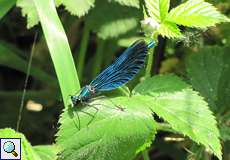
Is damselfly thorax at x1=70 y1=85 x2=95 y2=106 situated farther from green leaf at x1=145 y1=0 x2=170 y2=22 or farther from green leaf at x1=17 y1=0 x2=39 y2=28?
green leaf at x1=17 y1=0 x2=39 y2=28

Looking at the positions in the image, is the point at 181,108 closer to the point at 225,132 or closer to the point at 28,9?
the point at 225,132

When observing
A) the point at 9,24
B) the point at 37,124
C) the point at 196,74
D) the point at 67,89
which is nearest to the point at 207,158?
the point at 196,74

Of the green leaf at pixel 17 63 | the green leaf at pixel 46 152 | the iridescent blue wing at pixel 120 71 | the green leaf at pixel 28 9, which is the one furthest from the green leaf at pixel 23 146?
the green leaf at pixel 17 63

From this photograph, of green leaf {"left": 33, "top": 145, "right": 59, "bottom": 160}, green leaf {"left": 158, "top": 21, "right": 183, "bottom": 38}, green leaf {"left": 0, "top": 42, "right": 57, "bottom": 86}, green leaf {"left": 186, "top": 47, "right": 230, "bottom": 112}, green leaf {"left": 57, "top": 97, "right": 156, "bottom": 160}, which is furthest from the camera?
green leaf {"left": 0, "top": 42, "right": 57, "bottom": 86}

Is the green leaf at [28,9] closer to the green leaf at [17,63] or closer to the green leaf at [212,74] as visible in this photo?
the green leaf at [17,63]

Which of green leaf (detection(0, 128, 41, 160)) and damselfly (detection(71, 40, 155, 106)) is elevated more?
damselfly (detection(71, 40, 155, 106))

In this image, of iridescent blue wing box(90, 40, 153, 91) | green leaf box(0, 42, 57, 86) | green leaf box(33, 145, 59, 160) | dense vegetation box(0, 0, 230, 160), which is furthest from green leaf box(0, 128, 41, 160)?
green leaf box(0, 42, 57, 86)

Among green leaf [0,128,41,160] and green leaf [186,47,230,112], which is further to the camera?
green leaf [186,47,230,112]
